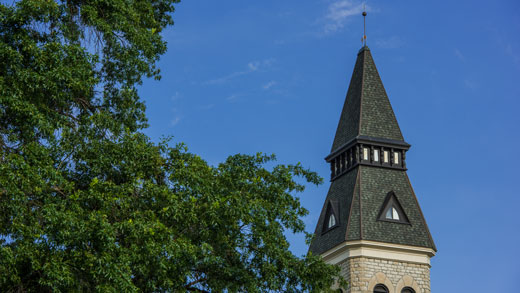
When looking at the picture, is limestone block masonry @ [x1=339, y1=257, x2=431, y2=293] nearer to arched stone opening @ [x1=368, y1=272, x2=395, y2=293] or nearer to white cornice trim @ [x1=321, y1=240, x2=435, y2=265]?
arched stone opening @ [x1=368, y1=272, x2=395, y2=293]

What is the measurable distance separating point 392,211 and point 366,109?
5.52 m

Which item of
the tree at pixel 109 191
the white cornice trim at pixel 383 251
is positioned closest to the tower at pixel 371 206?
the white cornice trim at pixel 383 251

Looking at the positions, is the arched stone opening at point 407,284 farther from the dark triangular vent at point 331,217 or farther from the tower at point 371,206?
the dark triangular vent at point 331,217

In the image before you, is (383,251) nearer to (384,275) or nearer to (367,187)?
(384,275)

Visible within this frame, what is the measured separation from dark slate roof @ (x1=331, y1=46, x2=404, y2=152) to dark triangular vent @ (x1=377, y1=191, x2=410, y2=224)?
3.18 m

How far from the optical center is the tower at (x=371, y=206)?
30969mm

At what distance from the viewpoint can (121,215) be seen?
1712 cm

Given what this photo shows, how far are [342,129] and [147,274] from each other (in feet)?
70.1

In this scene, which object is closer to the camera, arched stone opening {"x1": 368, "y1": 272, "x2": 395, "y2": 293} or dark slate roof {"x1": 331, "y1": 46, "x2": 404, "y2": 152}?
arched stone opening {"x1": 368, "y1": 272, "x2": 395, "y2": 293}

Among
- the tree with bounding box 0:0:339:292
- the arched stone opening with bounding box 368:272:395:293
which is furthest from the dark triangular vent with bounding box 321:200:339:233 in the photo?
the tree with bounding box 0:0:339:292

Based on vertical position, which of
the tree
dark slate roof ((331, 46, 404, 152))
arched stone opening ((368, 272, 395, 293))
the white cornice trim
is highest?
dark slate roof ((331, 46, 404, 152))

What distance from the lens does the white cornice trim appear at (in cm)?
3112

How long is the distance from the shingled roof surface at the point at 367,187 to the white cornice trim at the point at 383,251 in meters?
0.23

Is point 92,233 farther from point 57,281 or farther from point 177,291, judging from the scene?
point 177,291
